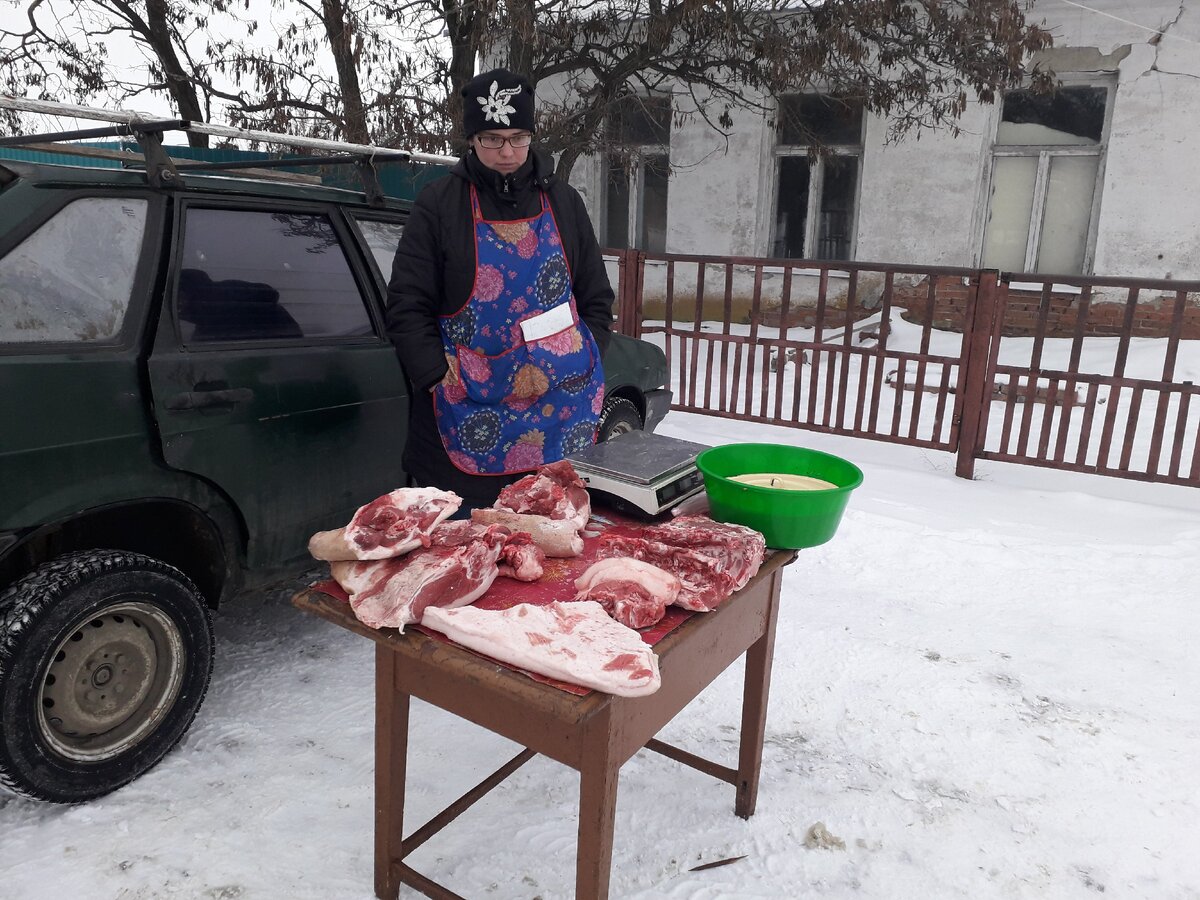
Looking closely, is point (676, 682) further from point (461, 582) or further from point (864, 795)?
point (864, 795)

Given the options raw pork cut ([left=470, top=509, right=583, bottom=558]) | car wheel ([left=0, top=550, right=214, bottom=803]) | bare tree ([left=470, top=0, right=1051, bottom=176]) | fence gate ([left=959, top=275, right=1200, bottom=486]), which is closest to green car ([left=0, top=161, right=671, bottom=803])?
car wheel ([left=0, top=550, right=214, bottom=803])

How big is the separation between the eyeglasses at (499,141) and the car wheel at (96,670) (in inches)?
65.5

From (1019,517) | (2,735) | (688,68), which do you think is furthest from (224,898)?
(688,68)

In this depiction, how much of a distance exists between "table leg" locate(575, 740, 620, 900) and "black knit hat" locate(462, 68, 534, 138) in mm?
1965

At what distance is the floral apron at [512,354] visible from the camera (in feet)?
9.79

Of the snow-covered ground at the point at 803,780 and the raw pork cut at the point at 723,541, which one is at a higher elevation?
the raw pork cut at the point at 723,541

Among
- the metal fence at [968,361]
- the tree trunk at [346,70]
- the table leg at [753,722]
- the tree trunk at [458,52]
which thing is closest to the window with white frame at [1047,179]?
the metal fence at [968,361]

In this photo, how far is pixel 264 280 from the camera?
9.58 ft

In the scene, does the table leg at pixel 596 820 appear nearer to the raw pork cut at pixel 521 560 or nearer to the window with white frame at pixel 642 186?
the raw pork cut at pixel 521 560

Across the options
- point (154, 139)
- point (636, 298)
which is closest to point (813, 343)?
point (636, 298)

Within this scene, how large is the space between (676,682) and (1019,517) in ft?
13.1

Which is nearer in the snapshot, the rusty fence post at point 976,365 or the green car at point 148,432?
the green car at point 148,432

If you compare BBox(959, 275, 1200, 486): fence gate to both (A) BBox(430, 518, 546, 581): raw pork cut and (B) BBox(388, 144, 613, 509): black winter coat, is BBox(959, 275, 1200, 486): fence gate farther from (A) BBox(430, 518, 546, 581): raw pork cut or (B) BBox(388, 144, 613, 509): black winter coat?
(A) BBox(430, 518, 546, 581): raw pork cut

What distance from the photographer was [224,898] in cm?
215
